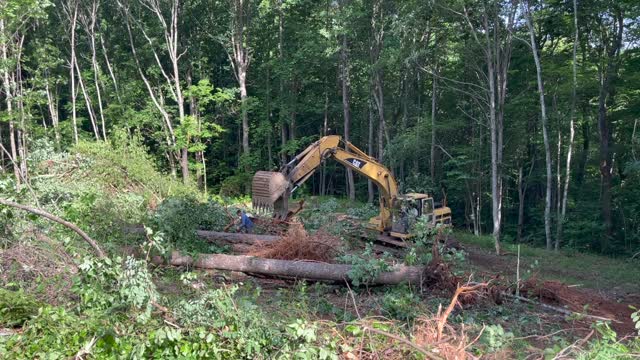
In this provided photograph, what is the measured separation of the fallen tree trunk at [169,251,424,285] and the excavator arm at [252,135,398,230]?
306 cm

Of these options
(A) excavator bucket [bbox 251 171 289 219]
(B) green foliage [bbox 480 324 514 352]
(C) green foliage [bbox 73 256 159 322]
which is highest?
(A) excavator bucket [bbox 251 171 289 219]

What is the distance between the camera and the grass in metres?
13.9

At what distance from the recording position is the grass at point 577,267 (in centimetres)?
1388

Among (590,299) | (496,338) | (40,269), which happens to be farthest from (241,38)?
(496,338)

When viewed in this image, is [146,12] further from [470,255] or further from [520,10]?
[470,255]

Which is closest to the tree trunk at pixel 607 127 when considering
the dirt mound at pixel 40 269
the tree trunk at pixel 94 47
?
the dirt mound at pixel 40 269

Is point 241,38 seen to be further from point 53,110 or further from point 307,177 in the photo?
point 307,177

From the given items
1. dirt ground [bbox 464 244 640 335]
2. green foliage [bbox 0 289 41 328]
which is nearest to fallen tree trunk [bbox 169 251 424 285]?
dirt ground [bbox 464 244 640 335]

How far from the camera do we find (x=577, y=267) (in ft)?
52.2

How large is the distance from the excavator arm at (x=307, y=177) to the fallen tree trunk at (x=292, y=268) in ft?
10.1

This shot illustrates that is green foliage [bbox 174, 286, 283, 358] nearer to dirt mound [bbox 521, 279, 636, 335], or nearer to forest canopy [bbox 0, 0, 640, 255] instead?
dirt mound [bbox 521, 279, 636, 335]

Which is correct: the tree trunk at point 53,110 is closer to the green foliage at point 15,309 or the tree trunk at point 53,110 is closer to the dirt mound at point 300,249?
the dirt mound at point 300,249

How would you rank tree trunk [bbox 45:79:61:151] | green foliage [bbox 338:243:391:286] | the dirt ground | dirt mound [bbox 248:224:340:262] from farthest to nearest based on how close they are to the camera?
tree trunk [bbox 45:79:61:151]
dirt mound [bbox 248:224:340:262]
the dirt ground
green foliage [bbox 338:243:391:286]

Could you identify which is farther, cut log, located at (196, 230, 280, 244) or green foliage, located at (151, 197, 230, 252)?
cut log, located at (196, 230, 280, 244)
